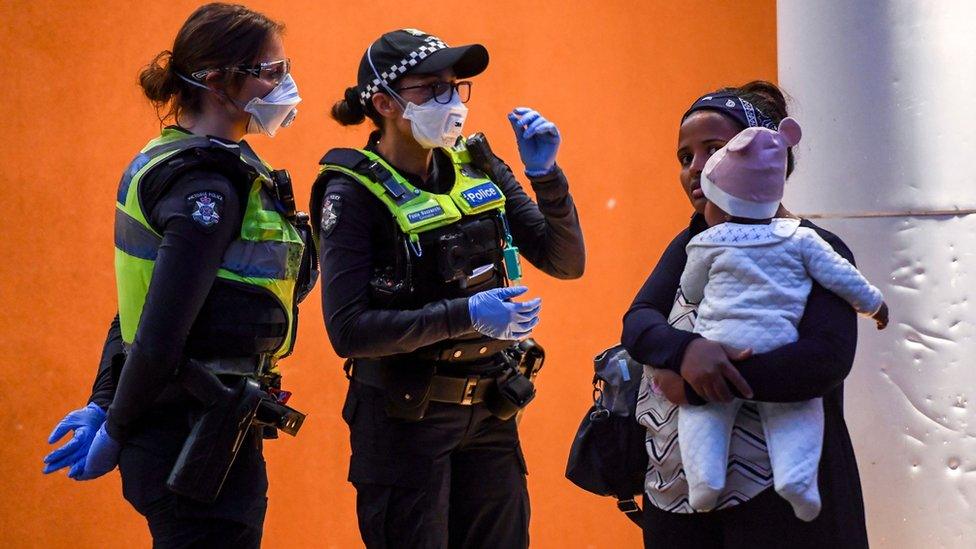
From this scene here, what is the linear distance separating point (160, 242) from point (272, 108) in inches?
16.2

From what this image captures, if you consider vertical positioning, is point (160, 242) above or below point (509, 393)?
above

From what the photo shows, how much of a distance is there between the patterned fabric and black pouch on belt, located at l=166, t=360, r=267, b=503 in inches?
29.5

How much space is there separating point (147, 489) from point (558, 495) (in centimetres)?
208

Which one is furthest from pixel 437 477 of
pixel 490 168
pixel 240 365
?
pixel 490 168

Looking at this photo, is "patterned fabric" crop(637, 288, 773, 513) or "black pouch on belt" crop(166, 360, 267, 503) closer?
"patterned fabric" crop(637, 288, 773, 513)

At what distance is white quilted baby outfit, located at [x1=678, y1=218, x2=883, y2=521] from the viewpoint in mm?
1637

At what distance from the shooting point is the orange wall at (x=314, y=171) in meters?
3.41

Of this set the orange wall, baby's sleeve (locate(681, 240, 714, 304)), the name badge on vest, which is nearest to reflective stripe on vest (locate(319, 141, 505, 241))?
the name badge on vest

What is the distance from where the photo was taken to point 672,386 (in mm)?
1721

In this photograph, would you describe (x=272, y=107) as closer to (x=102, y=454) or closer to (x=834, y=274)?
(x=102, y=454)

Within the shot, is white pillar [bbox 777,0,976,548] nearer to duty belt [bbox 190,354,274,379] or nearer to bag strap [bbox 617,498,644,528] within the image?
bag strap [bbox 617,498,644,528]

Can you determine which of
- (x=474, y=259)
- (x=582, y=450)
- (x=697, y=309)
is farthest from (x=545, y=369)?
(x=697, y=309)

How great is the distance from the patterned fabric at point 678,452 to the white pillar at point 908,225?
0.95 meters

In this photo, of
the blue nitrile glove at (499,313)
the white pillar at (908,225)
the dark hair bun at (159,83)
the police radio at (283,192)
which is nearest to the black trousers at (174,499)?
the police radio at (283,192)
